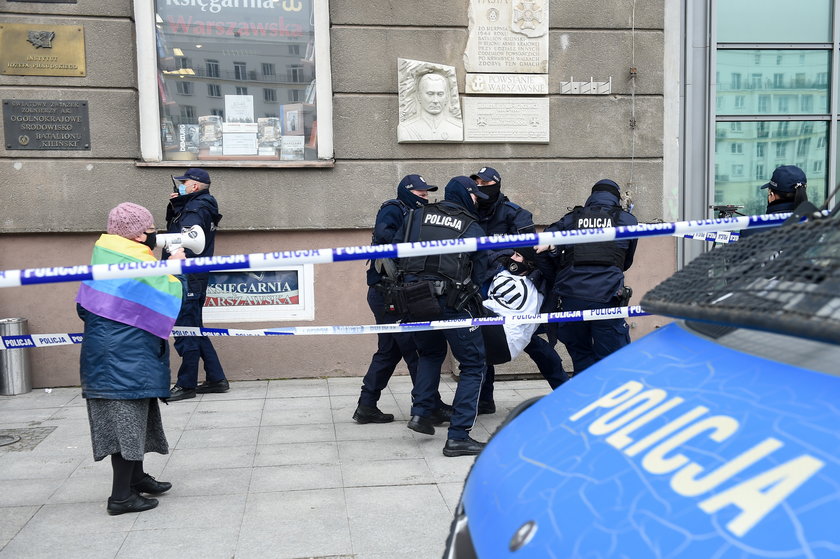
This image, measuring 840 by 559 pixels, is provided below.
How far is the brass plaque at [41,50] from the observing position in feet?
22.6

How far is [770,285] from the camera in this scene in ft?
5.44

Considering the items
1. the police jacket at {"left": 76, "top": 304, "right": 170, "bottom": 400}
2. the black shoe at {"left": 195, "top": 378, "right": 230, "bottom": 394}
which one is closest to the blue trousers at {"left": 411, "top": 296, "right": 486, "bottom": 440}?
the police jacket at {"left": 76, "top": 304, "right": 170, "bottom": 400}

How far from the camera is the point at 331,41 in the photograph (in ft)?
24.0

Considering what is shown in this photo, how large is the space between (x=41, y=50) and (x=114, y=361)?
14.1ft

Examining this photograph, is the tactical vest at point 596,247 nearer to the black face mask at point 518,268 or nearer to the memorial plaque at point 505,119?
the black face mask at point 518,268

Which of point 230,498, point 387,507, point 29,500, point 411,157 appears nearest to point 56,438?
point 29,500

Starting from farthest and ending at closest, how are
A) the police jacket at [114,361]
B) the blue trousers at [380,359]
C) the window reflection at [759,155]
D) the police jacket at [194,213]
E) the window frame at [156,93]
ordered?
the window reflection at [759,155]
the window frame at [156,93]
the police jacket at [194,213]
the blue trousers at [380,359]
the police jacket at [114,361]

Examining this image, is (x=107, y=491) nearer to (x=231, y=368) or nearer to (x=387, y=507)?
(x=387, y=507)

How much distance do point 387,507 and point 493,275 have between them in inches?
84.0

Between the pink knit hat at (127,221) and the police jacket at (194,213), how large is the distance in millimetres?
2443

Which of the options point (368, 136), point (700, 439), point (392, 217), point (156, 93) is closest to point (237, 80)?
point (156, 93)

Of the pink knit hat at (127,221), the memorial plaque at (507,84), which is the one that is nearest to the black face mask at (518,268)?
the memorial plaque at (507,84)

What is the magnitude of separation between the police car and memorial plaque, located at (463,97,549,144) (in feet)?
18.3

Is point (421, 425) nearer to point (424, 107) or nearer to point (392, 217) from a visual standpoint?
point (392, 217)
